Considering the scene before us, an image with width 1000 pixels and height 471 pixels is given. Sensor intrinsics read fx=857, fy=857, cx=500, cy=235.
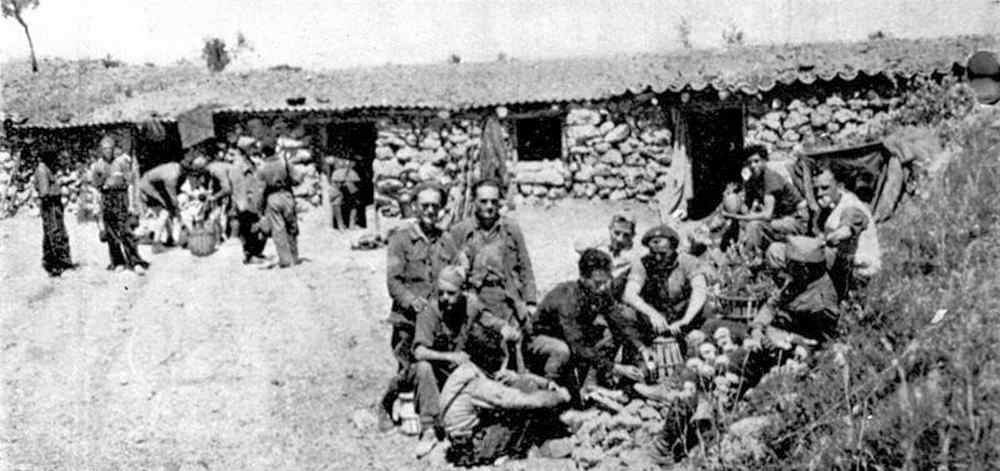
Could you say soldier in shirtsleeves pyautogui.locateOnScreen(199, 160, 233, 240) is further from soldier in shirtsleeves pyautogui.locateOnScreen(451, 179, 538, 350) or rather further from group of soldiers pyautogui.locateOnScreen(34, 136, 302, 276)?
soldier in shirtsleeves pyautogui.locateOnScreen(451, 179, 538, 350)

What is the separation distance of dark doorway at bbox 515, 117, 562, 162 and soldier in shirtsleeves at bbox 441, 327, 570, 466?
10.3 metres

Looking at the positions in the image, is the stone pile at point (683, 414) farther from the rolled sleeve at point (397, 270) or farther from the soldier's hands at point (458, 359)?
the rolled sleeve at point (397, 270)

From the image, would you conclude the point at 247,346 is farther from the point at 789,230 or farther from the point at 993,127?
the point at 993,127

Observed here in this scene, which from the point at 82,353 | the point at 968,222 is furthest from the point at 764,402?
the point at 82,353

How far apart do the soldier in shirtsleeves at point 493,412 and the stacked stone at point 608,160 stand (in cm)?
956

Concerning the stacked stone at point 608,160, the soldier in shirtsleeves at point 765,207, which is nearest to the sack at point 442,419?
the soldier in shirtsleeves at point 765,207

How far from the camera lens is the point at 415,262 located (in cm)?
637

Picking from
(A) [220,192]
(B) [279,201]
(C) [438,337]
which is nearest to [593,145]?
(A) [220,192]

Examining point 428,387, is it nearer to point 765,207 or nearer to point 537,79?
point 765,207

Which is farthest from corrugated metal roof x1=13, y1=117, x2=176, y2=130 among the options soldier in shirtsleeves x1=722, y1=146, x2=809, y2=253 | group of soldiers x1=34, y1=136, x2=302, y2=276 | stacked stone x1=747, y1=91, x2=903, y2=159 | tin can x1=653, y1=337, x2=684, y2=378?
tin can x1=653, y1=337, x2=684, y2=378

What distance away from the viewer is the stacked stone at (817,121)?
1258cm

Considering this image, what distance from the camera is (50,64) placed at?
21.8 meters

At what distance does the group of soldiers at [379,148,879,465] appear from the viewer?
532cm

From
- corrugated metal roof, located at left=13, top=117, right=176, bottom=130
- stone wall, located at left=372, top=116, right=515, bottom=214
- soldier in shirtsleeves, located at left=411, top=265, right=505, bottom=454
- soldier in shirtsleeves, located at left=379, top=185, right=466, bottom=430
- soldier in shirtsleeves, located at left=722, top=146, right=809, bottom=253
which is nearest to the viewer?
soldier in shirtsleeves, located at left=411, top=265, right=505, bottom=454
